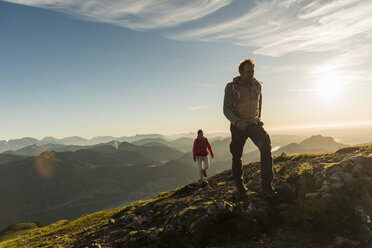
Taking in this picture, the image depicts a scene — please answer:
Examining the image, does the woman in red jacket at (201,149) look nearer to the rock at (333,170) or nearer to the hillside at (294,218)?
the hillside at (294,218)

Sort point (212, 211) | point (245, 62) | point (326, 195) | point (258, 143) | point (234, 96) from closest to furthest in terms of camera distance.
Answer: point (326, 195) < point (212, 211) < point (258, 143) < point (234, 96) < point (245, 62)

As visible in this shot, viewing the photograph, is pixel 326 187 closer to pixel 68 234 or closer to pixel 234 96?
pixel 234 96

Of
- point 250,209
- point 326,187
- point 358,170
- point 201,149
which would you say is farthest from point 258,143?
point 201,149

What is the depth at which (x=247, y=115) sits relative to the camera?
7043mm

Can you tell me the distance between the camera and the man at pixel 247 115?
275 inches

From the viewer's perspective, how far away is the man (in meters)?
6.97

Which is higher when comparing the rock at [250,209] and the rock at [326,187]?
the rock at [326,187]

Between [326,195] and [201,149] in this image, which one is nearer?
[326,195]

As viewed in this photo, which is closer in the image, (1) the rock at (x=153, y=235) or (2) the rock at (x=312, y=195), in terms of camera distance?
(2) the rock at (x=312, y=195)

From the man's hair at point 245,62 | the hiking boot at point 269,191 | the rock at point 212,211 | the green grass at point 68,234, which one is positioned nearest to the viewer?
the rock at point 212,211

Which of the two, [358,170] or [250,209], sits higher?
[358,170]

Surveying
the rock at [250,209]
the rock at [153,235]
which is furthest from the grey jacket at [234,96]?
the rock at [153,235]

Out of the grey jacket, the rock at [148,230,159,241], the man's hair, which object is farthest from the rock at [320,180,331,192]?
the rock at [148,230,159,241]

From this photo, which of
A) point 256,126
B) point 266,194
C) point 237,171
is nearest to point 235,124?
point 256,126
